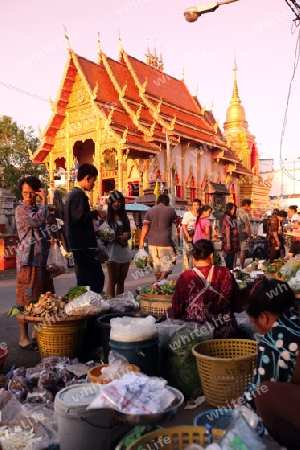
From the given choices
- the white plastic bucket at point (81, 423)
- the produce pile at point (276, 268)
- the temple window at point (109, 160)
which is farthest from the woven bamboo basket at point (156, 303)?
the temple window at point (109, 160)

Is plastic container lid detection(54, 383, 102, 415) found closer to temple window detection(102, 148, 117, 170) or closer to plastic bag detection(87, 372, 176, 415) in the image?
plastic bag detection(87, 372, 176, 415)

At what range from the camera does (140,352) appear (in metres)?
3.29

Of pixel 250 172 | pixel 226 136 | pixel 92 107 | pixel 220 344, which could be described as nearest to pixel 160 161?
pixel 92 107

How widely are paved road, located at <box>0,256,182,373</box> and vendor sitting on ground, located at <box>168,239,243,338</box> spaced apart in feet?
5.85

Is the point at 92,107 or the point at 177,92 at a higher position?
the point at 177,92

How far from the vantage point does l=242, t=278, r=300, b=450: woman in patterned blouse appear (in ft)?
7.11

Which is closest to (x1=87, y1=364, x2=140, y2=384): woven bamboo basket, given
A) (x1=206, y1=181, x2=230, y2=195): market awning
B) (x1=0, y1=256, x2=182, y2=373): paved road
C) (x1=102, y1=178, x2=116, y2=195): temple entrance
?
(x1=0, y1=256, x2=182, y2=373): paved road

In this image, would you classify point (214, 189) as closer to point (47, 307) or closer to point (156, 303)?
point (156, 303)

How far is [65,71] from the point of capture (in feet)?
78.3

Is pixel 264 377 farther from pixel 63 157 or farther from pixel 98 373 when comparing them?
pixel 63 157

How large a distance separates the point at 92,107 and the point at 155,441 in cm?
2313

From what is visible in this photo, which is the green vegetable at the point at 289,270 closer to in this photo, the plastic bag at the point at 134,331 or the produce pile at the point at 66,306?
the produce pile at the point at 66,306

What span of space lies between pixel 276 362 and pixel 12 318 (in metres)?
4.87

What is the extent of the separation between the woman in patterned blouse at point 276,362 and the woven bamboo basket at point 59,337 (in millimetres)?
2132
